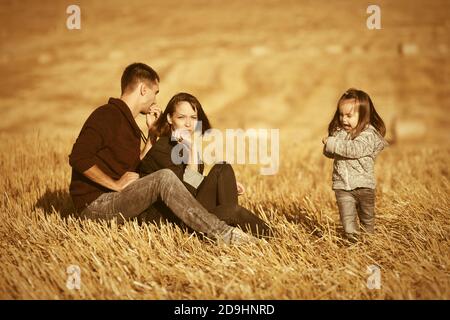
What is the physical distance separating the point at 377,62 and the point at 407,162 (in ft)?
50.0

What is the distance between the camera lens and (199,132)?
4.49 metres

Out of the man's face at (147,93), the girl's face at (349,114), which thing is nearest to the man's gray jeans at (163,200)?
the man's face at (147,93)

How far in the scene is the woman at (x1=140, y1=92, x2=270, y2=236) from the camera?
408 cm

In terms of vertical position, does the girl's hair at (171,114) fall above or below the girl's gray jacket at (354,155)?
above

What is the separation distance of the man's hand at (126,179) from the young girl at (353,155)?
1484 millimetres

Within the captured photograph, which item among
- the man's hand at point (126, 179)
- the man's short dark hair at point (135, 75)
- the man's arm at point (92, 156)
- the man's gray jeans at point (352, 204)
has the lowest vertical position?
the man's gray jeans at point (352, 204)

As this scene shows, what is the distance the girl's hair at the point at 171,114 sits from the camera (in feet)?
14.3

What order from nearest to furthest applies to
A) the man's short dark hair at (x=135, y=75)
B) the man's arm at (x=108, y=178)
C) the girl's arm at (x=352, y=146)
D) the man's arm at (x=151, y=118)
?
1. the girl's arm at (x=352, y=146)
2. the man's arm at (x=108, y=178)
3. the man's short dark hair at (x=135, y=75)
4. the man's arm at (x=151, y=118)

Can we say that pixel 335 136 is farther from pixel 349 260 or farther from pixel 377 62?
pixel 377 62

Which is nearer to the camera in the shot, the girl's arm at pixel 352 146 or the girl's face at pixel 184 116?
the girl's arm at pixel 352 146

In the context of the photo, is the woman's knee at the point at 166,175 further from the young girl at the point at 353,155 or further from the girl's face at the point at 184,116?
the young girl at the point at 353,155

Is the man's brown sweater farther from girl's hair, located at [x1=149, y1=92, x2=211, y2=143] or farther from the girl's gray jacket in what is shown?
the girl's gray jacket

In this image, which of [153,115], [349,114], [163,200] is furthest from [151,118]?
[349,114]

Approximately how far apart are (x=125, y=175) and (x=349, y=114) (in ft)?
5.84
